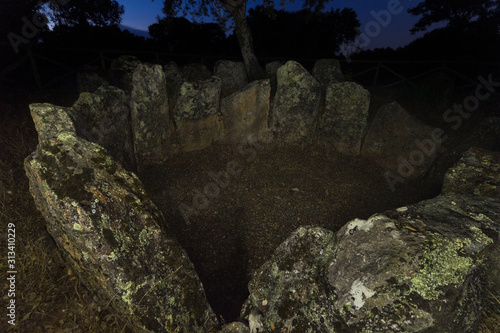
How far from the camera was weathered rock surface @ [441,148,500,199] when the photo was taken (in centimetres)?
329

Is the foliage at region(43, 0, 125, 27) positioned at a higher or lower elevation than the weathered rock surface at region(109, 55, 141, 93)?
higher

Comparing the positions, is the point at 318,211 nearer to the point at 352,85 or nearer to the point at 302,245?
the point at 302,245

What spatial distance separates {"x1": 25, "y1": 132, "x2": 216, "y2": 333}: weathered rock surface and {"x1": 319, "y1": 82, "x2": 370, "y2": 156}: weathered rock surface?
4.16m

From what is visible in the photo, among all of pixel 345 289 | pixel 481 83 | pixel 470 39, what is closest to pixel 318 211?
pixel 345 289

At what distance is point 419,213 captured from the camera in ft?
7.89

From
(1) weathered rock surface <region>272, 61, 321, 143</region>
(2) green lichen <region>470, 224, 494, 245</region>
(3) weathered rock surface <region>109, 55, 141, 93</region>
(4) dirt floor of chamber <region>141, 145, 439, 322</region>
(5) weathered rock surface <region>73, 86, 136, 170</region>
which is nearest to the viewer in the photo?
(2) green lichen <region>470, 224, 494, 245</region>

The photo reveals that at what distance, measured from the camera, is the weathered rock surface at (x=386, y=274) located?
193cm

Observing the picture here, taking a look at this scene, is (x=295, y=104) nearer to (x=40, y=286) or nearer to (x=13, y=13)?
(x=40, y=286)

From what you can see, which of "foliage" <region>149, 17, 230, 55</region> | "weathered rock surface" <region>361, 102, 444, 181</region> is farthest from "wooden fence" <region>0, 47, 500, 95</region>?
"weathered rock surface" <region>361, 102, 444, 181</region>

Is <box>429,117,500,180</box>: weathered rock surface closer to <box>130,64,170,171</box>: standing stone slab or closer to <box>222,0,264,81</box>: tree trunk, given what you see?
<box>130,64,170,171</box>: standing stone slab

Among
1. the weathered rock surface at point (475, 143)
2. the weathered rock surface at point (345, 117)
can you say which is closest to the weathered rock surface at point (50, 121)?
the weathered rock surface at point (345, 117)

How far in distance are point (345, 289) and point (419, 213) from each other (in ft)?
2.94

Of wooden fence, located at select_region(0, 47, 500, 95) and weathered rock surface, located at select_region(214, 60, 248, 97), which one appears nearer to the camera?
weathered rock surface, located at select_region(214, 60, 248, 97)

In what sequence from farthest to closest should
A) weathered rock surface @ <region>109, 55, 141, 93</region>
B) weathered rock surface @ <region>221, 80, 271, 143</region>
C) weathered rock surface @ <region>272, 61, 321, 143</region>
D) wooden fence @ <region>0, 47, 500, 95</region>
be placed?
wooden fence @ <region>0, 47, 500, 95</region> < weathered rock surface @ <region>109, 55, 141, 93</region> < weathered rock surface @ <region>272, 61, 321, 143</region> < weathered rock surface @ <region>221, 80, 271, 143</region>
